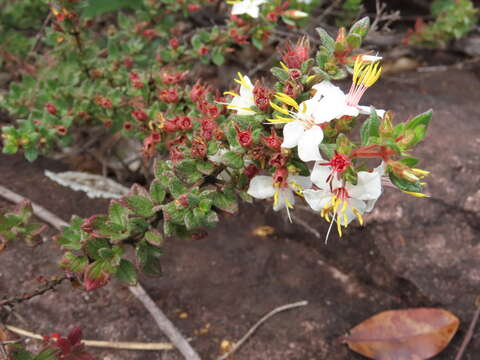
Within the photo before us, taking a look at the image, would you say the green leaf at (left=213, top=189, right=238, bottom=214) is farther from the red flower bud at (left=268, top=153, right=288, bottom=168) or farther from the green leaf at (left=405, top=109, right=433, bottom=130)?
the green leaf at (left=405, top=109, right=433, bottom=130)

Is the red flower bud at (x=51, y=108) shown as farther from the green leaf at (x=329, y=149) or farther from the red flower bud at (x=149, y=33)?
the green leaf at (x=329, y=149)

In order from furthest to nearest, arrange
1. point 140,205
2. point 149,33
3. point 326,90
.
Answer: point 149,33 → point 140,205 → point 326,90

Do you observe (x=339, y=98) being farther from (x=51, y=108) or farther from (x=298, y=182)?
(x=51, y=108)

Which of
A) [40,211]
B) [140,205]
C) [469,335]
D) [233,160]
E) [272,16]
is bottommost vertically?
[469,335]

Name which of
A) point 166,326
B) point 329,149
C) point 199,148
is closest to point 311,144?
point 329,149

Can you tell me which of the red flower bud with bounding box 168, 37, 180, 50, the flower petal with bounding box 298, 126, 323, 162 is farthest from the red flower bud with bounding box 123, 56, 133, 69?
the flower petal with bounding box 298, 126, 323, 162

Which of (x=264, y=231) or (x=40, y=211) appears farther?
(x=264, y=231)

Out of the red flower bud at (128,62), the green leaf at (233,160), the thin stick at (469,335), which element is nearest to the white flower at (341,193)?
the green leaf at (233,160)
